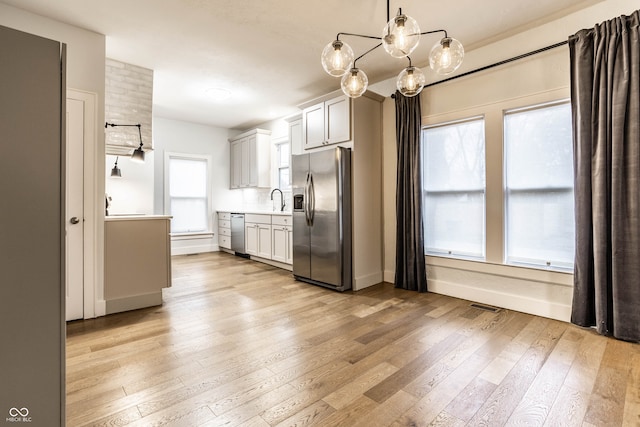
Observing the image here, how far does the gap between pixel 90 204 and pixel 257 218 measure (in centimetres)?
295

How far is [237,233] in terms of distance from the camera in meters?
6.34

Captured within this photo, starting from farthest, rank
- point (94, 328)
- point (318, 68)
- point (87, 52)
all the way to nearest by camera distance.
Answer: point (318, 68) → point (87, 52) → point (94, 328)

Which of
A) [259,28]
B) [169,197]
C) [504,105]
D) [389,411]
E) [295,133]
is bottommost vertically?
[389,411]

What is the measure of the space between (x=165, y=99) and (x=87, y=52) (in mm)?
2150

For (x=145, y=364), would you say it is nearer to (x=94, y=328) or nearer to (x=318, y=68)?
(x=94, y=328)

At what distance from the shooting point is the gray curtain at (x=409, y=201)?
376 cm

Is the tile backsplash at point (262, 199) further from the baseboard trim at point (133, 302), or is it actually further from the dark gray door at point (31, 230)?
the dark gray door at point (31, 230)

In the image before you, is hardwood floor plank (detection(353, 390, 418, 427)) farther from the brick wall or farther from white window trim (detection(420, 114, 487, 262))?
the brick wall

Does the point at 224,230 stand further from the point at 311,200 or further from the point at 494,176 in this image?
the point at 494,176

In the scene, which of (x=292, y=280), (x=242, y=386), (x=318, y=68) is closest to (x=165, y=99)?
(x=318, y=68)

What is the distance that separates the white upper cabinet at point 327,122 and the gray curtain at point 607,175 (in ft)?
7.52

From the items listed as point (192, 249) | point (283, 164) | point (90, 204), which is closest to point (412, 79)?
point (90, 204)

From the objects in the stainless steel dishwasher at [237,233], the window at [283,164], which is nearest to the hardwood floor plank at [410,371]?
the window at [283,164]

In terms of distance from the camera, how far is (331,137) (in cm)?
420
